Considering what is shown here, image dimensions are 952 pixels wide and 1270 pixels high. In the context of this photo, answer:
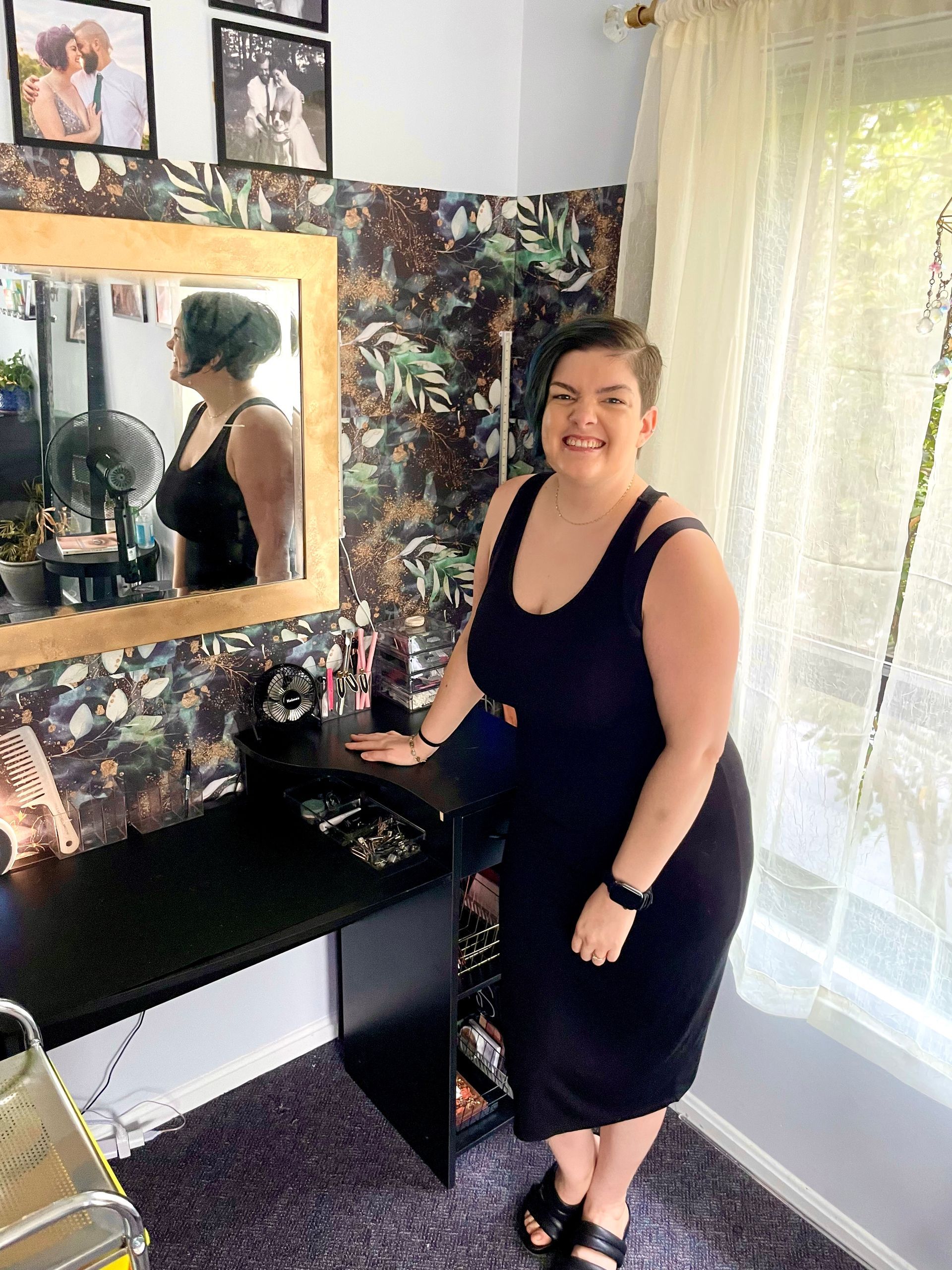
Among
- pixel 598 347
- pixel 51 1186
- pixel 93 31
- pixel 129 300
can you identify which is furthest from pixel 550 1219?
pixel 93 31

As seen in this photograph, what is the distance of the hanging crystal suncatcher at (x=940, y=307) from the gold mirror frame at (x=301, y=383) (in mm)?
1064

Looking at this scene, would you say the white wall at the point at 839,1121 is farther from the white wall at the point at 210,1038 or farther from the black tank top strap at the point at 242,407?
the black tank top strap at the point at 242,407

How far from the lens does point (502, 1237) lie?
1863 millimetres

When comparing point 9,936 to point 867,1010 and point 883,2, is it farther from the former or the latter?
point 883,2

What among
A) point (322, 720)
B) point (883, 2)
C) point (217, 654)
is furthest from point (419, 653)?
point (883, 2)

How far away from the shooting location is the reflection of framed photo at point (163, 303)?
5.38 feet

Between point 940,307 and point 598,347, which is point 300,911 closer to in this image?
point 598,347

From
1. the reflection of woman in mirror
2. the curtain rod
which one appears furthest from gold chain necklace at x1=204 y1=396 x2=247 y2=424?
the curtain rod

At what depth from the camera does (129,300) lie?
1610 millimetres

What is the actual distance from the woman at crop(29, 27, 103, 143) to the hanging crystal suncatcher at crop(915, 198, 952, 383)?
1.33m

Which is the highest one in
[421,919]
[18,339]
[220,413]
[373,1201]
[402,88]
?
[402,88]

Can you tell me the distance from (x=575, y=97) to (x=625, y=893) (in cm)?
161

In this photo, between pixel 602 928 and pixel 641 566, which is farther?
pixel 602 928

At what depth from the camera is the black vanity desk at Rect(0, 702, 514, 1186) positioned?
1.44 m
